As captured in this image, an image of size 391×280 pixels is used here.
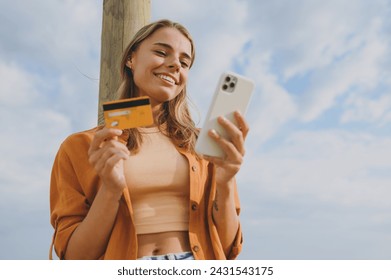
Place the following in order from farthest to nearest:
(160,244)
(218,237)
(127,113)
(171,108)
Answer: (171,108) → (218,237) → (160,244) → (127,113)

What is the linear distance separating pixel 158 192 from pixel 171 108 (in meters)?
0.71

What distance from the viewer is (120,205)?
121 inches

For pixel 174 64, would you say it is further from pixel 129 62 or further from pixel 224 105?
pixel 224 105

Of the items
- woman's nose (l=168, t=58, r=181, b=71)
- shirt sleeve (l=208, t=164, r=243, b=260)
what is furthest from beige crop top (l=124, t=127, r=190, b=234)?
woman's nose (l=168, t=58, r=181, b=71)

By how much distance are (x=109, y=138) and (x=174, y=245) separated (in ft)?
2.27

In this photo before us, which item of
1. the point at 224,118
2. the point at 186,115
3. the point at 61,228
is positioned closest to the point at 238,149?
the point at 224,118

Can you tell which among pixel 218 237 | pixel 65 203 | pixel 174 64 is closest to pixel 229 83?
pixel 174 64

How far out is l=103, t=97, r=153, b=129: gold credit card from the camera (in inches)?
111

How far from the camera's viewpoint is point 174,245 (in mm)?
2988

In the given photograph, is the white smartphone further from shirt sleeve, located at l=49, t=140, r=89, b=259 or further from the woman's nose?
shirt sleeve, located at l=49, t=140, r=89, b=259

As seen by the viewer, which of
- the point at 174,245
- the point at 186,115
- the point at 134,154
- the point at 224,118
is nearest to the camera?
the point at 224,118

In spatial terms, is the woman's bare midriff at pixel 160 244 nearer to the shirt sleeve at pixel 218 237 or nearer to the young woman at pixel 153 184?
the young woman at pixel 153 184

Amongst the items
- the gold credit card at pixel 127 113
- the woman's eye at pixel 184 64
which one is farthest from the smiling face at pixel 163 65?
the gold credit card at pixel 127 113

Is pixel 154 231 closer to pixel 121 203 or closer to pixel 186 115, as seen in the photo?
pixel 121 203
